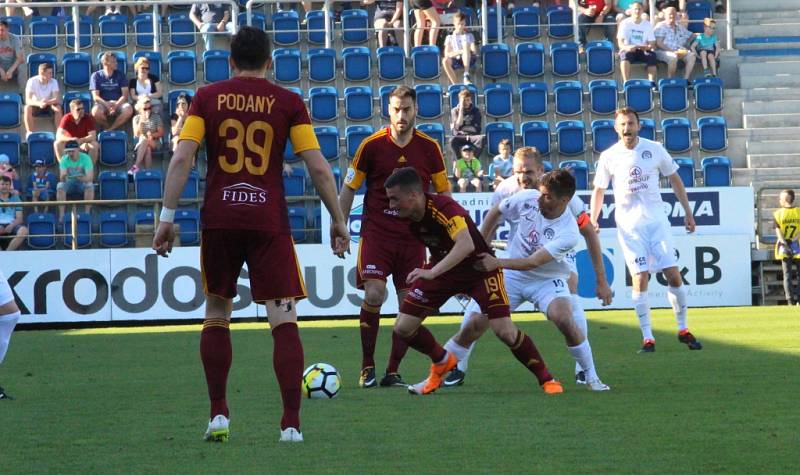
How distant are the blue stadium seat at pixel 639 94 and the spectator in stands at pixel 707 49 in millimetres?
1494

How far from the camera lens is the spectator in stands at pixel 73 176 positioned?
20.2 metres

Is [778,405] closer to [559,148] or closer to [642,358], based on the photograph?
[642,358]

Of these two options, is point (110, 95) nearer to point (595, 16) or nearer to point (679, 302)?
point (595, 16)

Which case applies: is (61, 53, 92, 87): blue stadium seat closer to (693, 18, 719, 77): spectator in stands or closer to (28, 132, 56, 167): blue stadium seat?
(28, 132, 56, 167): blue stadium seat

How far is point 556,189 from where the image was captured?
906cm

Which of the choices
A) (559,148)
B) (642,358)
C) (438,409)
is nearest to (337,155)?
(559,148)

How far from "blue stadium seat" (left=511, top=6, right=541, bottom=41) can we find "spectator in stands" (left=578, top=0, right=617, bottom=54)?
80 cm

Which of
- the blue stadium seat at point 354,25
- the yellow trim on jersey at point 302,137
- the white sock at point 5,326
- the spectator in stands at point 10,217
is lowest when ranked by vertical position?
the white sock at point 5,326

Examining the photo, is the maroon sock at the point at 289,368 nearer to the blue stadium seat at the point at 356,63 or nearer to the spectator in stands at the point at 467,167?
the spectator in stands at the point at 467,167

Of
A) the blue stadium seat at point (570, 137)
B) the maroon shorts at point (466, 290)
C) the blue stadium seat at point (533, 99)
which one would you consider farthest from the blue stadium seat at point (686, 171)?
the maroon shorts at point (466, 290)

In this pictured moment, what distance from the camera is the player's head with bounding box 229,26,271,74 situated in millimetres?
6660

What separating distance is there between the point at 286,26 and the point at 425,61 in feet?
9.28

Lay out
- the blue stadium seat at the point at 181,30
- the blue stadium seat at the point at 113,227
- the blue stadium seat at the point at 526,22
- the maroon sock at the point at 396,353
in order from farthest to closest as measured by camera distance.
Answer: the blue stadium seat at the point at 526,22 → the blue stadium seat at the point at 181,30 → the blue stadium seat at the point at 113,227 → the maroon sock at the point at 396,353

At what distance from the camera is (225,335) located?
6.85 metres
